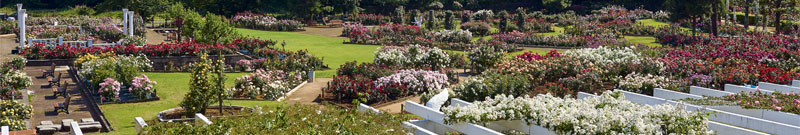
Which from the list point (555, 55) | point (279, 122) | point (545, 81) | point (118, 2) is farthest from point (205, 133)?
point (118, 2)

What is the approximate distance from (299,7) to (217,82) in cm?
3805

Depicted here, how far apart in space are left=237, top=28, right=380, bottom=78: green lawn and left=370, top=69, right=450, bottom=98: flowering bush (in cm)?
526

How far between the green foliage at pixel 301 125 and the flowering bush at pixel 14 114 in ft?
19.8

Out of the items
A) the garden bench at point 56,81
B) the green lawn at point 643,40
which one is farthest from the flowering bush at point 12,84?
the green lawn at point 643,40

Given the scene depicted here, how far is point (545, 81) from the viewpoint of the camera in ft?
74.7

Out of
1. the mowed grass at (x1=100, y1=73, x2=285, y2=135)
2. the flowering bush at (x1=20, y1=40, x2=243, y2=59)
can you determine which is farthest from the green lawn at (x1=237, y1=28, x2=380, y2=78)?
the mowed grass at (x1=100, y1=73, x2=285, y2=135)

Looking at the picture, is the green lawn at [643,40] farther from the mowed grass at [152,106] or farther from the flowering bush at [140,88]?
the flowering bush at [140,88]

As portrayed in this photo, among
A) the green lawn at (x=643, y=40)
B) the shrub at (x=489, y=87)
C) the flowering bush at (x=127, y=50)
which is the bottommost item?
the shrub at (x=489, y=87)

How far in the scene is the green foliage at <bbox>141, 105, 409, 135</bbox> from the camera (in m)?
10.5

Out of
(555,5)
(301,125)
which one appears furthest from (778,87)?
(555,5)

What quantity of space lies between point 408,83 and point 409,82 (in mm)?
60

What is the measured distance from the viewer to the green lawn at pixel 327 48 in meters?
32.2

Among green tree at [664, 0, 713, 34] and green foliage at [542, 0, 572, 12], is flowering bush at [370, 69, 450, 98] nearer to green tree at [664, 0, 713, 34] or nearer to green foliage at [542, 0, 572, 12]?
green tree at [664, 0, 713, 34]

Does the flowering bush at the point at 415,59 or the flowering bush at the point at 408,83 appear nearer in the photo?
the flowering bush at the point at 408,83
